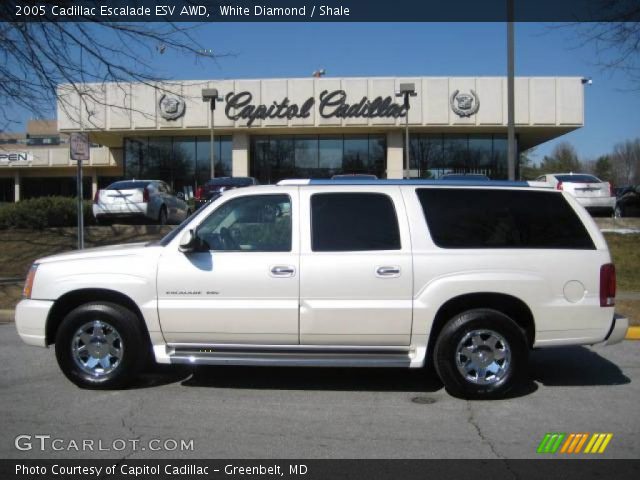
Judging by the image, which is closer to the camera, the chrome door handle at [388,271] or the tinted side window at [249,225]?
the chrome door handle at [388,271]

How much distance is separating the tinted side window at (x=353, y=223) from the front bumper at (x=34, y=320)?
2580mm

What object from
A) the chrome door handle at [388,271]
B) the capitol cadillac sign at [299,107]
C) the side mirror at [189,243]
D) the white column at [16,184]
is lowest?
the chrome door handle at [388,271]

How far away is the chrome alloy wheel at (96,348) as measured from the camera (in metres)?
5.80

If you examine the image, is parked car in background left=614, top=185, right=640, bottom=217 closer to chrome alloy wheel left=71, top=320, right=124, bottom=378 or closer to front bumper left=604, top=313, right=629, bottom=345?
front bumper left=604, top=313, right=629, bottom=345

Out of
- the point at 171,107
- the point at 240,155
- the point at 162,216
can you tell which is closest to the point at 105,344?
the point at 162,216

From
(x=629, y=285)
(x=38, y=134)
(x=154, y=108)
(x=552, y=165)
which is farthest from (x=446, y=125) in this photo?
(x=38, y=134)

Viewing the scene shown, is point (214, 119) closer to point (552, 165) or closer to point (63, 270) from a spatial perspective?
point (63, 270)

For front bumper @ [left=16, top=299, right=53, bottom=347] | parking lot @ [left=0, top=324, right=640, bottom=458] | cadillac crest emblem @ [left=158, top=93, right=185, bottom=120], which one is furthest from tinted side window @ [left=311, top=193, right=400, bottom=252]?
cadillac crest emblem @ [left=158, top=93, right=185, bottom=120]

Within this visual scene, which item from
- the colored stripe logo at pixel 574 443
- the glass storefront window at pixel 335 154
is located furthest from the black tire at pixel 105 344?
the glass storefront window at pixel 335 154

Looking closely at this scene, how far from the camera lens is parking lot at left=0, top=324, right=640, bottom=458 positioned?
14.9 ft

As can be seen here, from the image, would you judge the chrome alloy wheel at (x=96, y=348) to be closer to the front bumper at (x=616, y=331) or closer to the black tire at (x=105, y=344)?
the black tire at (x=105, y=344)

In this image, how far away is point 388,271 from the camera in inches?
216

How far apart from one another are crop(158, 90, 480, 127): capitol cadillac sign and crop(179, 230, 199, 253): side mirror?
28.0 meters
